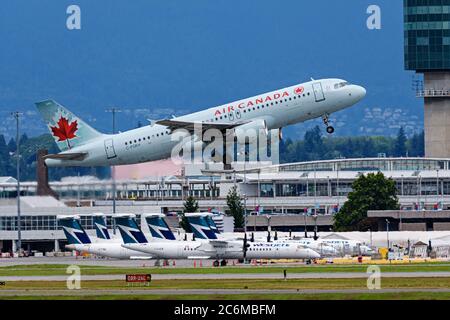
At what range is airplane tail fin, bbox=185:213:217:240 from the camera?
6393 inches

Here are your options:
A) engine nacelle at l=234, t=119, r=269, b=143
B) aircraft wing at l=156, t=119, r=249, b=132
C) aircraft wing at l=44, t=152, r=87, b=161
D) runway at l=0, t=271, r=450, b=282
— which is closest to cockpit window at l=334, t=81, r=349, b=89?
engine nacelle at l=234, t=119, r=269, b=143

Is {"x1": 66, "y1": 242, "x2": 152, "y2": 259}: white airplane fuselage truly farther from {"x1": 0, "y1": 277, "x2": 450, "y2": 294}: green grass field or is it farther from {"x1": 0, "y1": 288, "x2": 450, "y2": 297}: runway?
{"x1": 0, "y1": 288, "x2": 450, "y2": 297}: runway

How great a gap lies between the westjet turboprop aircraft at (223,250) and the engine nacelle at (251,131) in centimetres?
2007

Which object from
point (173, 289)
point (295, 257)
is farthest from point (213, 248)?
point (173, 289)

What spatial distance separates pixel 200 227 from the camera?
165 metres

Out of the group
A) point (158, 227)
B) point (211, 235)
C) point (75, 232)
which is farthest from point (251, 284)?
point (75, 232)

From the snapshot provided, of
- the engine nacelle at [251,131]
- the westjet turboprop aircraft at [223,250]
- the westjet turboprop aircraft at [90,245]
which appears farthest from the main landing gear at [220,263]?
the engine nacelle at [251,131]

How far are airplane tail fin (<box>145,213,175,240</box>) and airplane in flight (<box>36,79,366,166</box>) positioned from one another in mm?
35132

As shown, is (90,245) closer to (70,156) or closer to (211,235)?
(211,235)

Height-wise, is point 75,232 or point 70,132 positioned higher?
point 70,132

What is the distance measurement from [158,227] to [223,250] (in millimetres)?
19180
